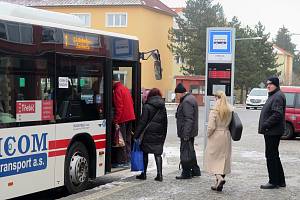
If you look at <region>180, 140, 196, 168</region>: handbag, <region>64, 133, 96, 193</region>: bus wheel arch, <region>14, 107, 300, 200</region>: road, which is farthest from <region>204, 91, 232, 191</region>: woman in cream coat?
<region>64, 133, 96, 193</region>: bus wheel arch

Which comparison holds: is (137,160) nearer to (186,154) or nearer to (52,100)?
(186,154)

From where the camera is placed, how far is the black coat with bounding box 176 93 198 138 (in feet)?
35.3

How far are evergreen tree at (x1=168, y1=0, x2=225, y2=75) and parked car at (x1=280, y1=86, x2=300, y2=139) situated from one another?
4487 centimetres

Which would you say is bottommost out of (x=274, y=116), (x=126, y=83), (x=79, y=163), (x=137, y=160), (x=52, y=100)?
(x=137, y=160)

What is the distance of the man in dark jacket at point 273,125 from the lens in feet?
32.6

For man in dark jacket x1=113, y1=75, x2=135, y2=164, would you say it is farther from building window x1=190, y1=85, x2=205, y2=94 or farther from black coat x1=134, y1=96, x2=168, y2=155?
building window x1=190, y1=85, x2=205, y2=94

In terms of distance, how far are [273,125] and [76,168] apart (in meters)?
3.43

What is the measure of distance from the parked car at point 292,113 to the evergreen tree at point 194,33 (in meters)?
44.9

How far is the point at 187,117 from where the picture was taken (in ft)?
35.3

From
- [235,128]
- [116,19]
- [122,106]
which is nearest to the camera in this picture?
[235,128]

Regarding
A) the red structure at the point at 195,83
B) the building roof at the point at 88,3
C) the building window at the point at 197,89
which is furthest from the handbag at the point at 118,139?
the building roof at the point at 88,3

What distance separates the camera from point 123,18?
65.9 m

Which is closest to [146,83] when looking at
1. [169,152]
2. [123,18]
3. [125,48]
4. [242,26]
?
[123,18]

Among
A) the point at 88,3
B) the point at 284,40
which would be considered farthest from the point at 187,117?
the point at 284,40
